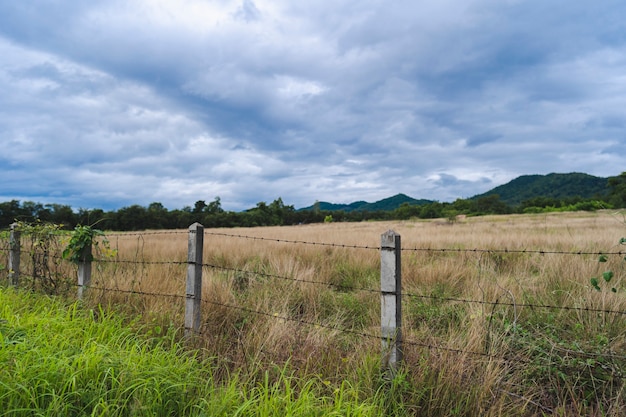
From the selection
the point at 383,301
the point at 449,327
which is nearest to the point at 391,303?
the point at 383,301

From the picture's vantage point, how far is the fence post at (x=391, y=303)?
3.24m

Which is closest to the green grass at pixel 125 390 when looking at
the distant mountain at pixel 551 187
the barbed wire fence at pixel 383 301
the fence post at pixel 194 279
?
the barbed wire fence at pixel 383 301

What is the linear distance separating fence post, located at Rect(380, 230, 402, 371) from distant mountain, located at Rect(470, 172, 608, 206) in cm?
9960

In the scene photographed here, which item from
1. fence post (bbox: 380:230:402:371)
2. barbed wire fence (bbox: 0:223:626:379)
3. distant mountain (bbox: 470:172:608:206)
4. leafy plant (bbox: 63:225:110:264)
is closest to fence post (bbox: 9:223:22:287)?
barbed wire fence (bbox: 0:223:626:379)

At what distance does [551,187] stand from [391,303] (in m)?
128

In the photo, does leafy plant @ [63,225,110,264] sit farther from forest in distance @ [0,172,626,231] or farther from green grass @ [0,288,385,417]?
forest in distance @ [0,172,626,231]

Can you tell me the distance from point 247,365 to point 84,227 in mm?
3227

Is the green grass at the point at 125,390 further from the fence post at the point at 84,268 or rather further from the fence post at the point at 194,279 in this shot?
the fence post at the point at 84,268

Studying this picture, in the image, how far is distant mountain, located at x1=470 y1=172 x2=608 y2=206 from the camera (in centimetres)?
10300

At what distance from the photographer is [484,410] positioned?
9.64 feet

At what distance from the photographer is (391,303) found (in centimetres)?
329

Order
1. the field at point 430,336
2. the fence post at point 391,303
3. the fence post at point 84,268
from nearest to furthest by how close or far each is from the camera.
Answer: the field at point 430,336 → the fence post at point 391,303 → the fence post at point 84,268

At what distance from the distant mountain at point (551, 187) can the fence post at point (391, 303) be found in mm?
99601

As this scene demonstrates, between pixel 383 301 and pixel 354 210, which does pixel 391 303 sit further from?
pixel 354 210
